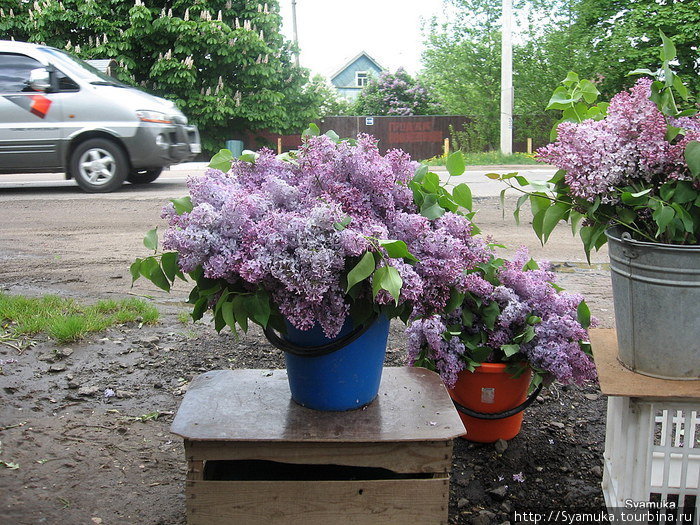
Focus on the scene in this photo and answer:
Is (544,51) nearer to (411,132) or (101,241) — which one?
(411,132)

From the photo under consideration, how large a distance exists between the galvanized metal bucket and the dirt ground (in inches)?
25.2

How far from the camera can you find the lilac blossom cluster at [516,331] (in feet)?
7.99

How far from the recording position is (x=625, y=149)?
1.77m

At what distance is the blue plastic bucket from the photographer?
1905 millimetres

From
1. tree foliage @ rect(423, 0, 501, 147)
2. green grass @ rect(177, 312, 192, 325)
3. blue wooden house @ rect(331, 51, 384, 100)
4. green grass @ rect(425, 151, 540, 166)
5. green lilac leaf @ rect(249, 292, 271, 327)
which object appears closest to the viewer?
green lilac leaf @ rect(249, 292, 271, 327)

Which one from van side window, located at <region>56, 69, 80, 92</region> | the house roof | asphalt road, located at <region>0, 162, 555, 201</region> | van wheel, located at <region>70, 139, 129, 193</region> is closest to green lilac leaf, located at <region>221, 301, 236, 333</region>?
asphalt road, located at <region>0, 162, 555, 201</region>

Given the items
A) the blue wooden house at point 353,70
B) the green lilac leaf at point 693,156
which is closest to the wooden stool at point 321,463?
the green lilac leaf at point 693,156

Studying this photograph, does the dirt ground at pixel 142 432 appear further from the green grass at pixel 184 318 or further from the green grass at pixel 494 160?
A: the green grass at pixel 494 160

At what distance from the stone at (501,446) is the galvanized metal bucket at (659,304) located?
77cm

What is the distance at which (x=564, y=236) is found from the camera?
255 inches

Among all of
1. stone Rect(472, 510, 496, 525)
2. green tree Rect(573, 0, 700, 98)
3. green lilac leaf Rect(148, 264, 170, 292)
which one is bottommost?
stone Rect(472, 510, 496, 525)

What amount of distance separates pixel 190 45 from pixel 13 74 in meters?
8.62

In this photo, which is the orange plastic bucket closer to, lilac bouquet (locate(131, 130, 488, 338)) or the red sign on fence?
lilac bouquet (locate(131, 130, 488, 338))

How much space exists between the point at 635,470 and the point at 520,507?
0.50 meters
